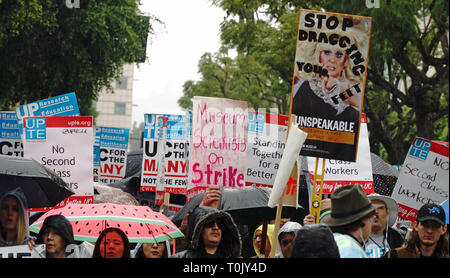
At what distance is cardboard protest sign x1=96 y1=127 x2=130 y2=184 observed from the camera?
14.9 metres

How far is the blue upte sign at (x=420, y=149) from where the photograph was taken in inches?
333

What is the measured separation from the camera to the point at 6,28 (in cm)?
2045

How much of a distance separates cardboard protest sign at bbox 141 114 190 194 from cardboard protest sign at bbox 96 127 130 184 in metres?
2.27

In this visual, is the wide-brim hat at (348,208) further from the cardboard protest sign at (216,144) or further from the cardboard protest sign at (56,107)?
the cardboard protest sign at (56,107)

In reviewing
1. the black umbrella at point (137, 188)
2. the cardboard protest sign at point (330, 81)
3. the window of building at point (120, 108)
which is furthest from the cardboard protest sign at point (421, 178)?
the window of building at point (120, 108)

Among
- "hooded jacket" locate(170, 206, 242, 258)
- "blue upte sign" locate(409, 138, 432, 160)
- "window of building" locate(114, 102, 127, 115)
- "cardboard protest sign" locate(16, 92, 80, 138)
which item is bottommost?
"window of building" locate(114, 102, 127, 115)

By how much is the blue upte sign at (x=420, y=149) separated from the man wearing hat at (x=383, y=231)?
0.85 meters

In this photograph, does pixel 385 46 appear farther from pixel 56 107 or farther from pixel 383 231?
pixel 383 231

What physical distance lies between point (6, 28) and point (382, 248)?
50.4 feet

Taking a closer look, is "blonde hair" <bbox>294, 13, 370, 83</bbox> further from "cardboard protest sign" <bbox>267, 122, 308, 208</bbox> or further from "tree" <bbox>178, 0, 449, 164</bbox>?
"tree" <bbox>178, 0, 449, 164</bbox>

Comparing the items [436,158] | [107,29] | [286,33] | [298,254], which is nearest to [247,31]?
[286,33]

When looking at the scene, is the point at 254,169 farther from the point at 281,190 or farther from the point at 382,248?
the point at 281,190

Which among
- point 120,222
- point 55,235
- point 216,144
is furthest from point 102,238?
point 216,144

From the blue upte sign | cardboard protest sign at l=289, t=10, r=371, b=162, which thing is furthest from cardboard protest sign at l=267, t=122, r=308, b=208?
the blue upte sign
